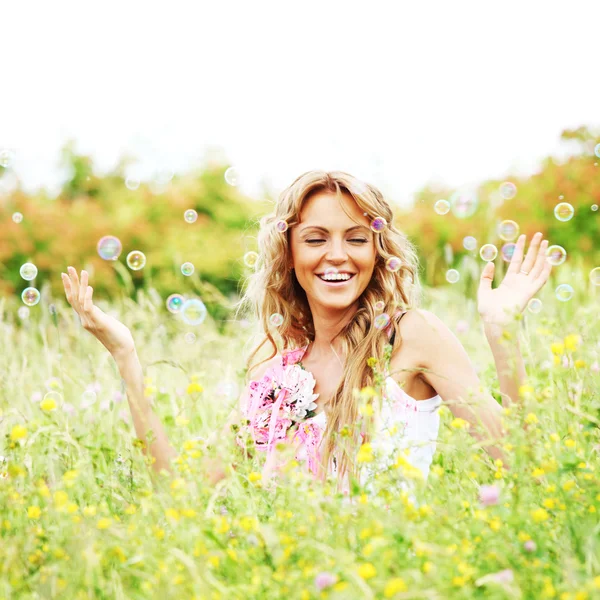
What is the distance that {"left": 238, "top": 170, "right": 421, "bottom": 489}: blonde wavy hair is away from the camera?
2.98 m

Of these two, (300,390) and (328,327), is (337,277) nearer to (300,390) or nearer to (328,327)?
(328,327)

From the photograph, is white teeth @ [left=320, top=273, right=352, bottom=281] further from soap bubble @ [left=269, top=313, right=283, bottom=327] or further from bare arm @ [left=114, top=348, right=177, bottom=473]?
bare arm @ [left=114, top=348, right=177, bottom=473]

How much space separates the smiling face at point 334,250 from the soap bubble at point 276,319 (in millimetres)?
276

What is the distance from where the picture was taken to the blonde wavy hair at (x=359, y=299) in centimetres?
298


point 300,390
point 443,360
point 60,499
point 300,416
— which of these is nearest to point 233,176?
point 300,390

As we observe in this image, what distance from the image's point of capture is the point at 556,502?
1936 mm

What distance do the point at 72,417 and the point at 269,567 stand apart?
2102mm

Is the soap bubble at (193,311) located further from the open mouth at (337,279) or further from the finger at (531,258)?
the finger at (531,258)

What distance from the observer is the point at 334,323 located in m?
3.24

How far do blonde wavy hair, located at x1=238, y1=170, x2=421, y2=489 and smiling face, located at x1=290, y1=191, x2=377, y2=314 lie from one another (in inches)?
1.5

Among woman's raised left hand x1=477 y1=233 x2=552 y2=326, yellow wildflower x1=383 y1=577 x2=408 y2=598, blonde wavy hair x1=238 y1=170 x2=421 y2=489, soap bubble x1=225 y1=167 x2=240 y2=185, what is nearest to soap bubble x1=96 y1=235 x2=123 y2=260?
soap bubble x1=225 y1=167 x2=240 y2=185

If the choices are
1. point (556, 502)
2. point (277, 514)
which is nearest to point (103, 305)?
point (277, 514)

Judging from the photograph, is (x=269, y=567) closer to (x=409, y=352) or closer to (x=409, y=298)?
(x=409, y=352)

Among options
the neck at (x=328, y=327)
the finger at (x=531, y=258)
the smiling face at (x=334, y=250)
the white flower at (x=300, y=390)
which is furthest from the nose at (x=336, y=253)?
the finger at (x=531, y=258)
